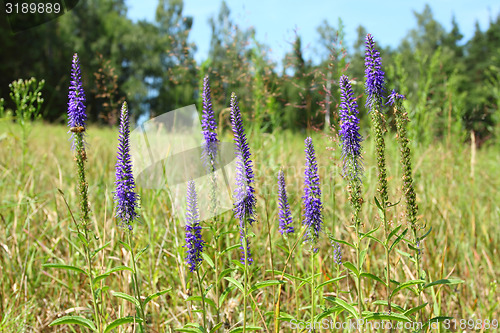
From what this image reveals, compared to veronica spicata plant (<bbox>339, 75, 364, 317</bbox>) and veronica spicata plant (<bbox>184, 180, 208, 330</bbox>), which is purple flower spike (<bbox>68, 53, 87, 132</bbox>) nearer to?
veronica spicata plant (<bbox>184, 180, 208, 330</bbox>)

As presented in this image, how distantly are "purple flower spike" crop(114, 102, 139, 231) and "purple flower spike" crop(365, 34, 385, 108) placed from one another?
120 cm

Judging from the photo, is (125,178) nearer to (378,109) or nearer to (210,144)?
(210,144)

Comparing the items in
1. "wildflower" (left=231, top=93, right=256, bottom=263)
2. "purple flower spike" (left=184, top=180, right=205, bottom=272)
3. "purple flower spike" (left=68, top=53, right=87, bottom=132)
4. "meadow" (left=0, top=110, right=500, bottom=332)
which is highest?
"purple flower spike" (left=68, top=53, right=87, bottom=132)

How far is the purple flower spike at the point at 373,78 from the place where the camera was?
172 cm

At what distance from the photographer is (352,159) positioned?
1.76m

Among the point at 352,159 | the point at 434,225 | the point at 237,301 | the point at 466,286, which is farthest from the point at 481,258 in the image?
the point at 352,159

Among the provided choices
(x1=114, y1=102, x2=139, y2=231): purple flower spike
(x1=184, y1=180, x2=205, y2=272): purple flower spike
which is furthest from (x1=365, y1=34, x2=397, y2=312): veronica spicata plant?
(x1=114, y1=102, x2=139, y2=231): purple flower spike

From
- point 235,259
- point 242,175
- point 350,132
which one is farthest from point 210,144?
point 235,259

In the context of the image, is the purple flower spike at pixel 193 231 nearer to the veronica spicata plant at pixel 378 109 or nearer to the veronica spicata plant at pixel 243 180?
the veronica spicata plant at pixel 243 180

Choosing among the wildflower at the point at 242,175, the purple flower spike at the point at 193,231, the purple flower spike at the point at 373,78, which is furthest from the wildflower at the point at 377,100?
the purple flower spike at the point at 193,231

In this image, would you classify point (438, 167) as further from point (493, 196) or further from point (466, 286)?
point (466, 286)

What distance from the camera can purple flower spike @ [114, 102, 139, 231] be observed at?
163 cm

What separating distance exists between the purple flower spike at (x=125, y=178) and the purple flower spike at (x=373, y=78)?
1.20m

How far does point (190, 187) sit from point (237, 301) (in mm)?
1501
